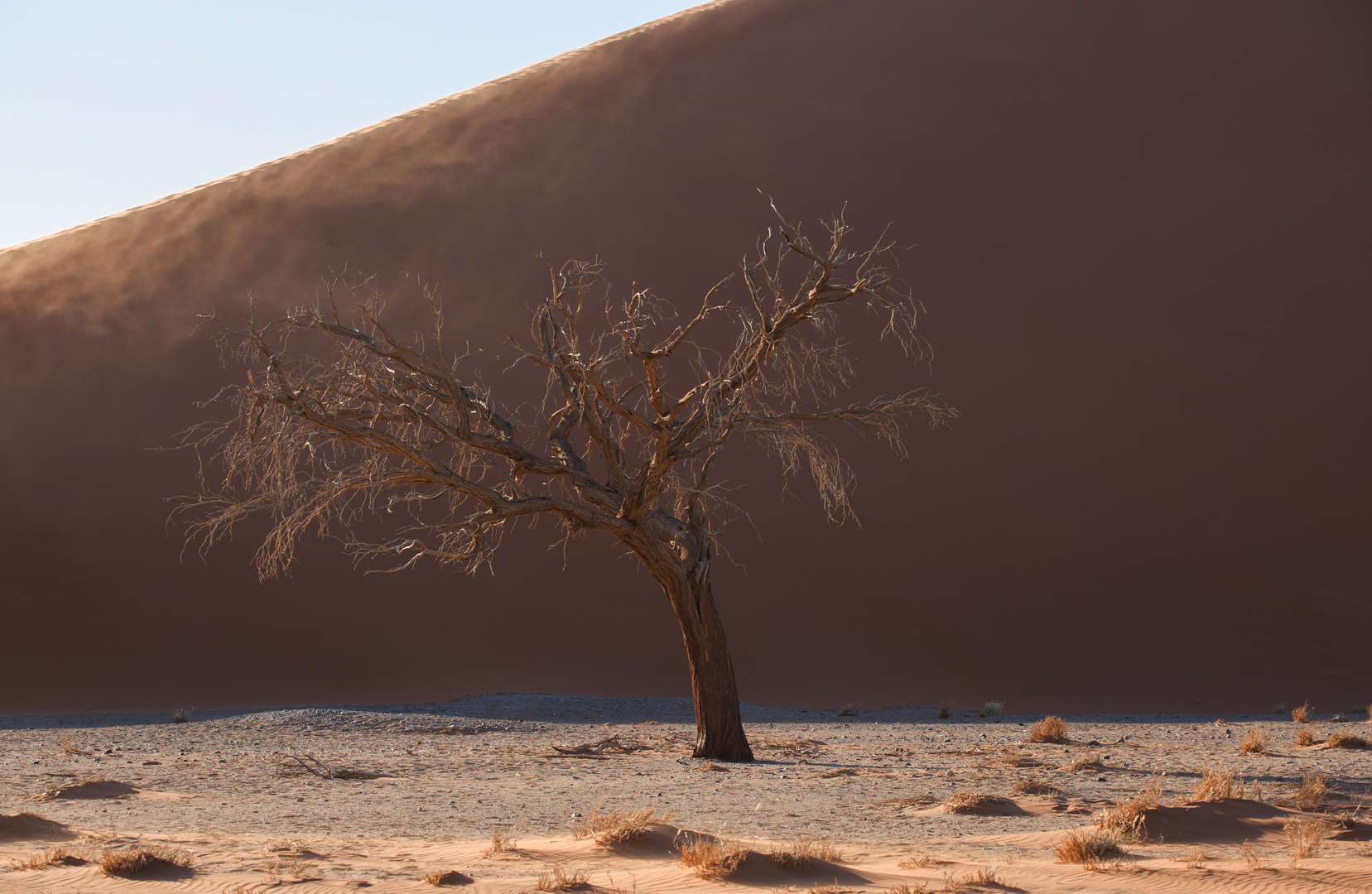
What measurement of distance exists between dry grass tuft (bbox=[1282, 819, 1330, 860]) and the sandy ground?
0.27ft

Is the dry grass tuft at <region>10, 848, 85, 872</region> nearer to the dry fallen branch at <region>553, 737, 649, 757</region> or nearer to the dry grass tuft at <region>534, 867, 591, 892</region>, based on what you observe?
the dry grass tuft at <region>534, 867, 591, 892</region>

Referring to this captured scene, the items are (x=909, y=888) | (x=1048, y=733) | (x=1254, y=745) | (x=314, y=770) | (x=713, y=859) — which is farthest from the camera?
(x=1048, y=733)

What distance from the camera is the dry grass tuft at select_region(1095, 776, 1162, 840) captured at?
513 cm

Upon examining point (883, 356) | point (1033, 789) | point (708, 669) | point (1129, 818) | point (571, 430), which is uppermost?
point (883, 356)

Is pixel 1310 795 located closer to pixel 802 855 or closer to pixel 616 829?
pixel 802 855

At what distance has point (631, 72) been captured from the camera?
71.9ft

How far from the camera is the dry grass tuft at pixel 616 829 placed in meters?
5.01

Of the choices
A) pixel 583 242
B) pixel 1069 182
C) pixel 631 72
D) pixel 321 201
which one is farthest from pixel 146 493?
pixel 1069 182

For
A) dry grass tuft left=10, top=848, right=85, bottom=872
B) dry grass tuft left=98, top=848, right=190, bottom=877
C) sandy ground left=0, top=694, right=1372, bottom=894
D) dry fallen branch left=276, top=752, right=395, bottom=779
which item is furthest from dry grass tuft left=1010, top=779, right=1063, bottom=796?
dry grass tuft left=10, top=848, right=85, bottom=872

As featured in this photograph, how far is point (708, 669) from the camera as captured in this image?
912 cm

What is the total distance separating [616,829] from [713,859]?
859 millimetres

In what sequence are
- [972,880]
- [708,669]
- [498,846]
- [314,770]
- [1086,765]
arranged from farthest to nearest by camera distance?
[708,669], [314,770], [1086,765], [498,846], [972,880]

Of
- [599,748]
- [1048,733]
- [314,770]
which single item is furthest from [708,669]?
[1048,733]

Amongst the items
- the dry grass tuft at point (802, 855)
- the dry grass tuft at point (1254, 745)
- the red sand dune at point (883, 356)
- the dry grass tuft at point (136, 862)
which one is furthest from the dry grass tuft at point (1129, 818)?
the red sand dune at point (883, 356)
